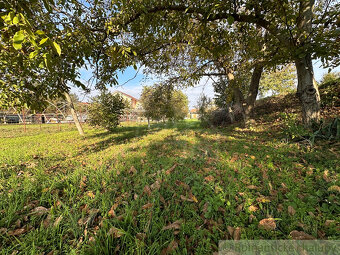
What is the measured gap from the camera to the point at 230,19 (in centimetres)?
232

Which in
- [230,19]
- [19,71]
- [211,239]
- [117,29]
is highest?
[117,29]

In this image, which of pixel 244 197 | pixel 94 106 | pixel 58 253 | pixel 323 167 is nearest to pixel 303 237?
pixel 244 197

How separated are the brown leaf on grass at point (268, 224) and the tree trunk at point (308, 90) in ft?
15.2

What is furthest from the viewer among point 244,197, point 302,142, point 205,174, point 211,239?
point 302,142

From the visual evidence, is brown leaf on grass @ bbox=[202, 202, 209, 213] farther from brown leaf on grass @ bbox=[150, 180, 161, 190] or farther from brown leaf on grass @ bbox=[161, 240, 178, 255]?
brown leaf on grass @ bbox=[150, 180, 161, 190]

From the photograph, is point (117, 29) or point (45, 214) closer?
point (45, 214)

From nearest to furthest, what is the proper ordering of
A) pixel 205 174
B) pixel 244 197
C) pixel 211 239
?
pixel 211 239 < pixel 244 197 < pixel 205 174

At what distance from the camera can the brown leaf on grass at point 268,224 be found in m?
1.40

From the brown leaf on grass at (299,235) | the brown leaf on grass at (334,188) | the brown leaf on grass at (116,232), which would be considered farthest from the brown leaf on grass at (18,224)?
the brown leaf on grass at (334,188)

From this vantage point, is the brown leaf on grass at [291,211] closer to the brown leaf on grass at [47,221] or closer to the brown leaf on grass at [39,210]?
the brown leaf on grass at [47,221]

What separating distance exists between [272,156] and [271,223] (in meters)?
2.35

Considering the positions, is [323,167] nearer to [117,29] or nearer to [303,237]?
[303,237]

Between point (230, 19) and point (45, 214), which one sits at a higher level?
point (230, 19)

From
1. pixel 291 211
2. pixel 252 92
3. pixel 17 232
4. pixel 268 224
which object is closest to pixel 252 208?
pixel 268 224
